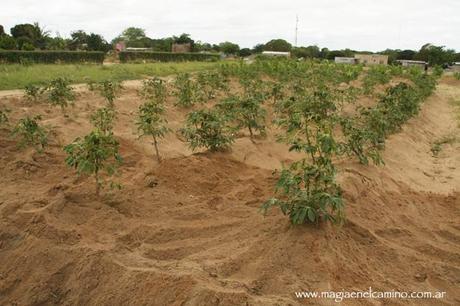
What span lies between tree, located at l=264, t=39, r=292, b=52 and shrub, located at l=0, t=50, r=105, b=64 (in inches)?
1606

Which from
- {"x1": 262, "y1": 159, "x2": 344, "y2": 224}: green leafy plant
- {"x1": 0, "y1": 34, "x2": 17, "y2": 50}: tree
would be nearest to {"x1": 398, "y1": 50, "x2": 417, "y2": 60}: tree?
{"x1": 0, "y1": 34, "x2": 17, "y2": 50}: tree

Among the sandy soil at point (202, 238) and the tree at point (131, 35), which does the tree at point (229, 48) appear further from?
the sandy soil at point (202, 238)

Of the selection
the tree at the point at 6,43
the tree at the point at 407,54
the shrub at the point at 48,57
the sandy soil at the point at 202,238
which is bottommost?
the tree at the point at 407,54

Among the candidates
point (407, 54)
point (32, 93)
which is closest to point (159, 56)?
point (32, 93)

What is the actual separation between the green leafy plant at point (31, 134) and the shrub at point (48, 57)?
1441 cm

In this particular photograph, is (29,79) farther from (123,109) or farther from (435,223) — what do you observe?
(435,223)

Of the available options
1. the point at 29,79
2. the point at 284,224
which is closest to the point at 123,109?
the point at 29,79

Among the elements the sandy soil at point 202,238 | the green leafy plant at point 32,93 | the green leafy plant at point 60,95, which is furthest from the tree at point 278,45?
the sandy soil at point 202,238

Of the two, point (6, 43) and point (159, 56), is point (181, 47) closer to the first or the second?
point (159, 56)

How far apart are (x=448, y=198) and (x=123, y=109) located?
577cm

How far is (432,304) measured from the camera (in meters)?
2.84

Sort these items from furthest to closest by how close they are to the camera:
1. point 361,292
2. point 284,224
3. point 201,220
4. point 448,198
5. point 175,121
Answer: point 175,121, point 448,198, point 201,220, point 284,224, point 361,292

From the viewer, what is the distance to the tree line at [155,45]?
101 feet

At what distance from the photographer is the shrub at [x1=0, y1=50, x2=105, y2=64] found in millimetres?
19153
